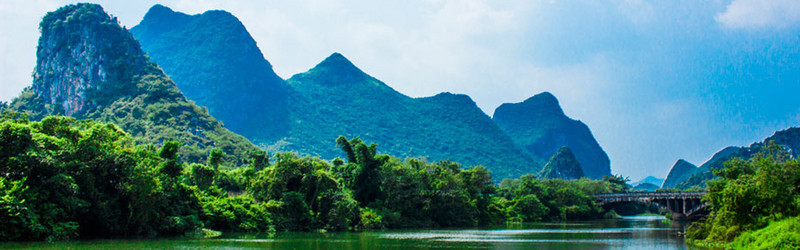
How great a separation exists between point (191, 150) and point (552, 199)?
191 ft

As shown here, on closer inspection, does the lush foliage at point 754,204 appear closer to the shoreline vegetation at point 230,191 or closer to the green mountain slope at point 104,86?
the shoreline vegetation at point 230,191

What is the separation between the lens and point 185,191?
4331 centimetres

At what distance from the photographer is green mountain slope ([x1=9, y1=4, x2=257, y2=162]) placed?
120 meters

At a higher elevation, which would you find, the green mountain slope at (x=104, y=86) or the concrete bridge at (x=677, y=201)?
the green mountain slope at (x=104, y=86)

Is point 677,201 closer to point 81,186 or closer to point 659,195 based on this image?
point 659,195

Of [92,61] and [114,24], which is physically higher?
[114,24]

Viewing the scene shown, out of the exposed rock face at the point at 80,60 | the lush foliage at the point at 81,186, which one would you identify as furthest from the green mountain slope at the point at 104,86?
the lush foliage at the point at 81,186

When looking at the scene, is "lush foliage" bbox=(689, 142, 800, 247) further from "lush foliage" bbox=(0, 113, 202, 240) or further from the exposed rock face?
the exposed rock face

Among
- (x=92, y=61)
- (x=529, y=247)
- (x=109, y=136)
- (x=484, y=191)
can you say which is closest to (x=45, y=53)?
(x=92, y=61)

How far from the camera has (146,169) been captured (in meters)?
36.9

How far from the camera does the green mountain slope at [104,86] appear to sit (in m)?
120

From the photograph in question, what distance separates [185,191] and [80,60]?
Result: 110703 millimetres

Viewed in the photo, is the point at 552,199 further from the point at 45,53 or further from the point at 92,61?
the point at 45,53

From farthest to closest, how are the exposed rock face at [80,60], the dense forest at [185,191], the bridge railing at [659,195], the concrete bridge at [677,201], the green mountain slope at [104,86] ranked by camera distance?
the exposed rock face at [80,60] < the green mountain slope at [104,86] < the bridge railing at [659,195] < the concrete bridge at [677,201] < the dense forest at [185,191]
